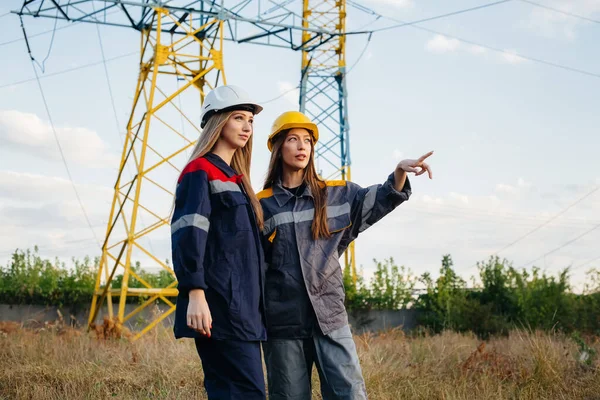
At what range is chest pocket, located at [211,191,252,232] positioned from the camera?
2715 millimetres

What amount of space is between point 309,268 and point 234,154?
0.66m

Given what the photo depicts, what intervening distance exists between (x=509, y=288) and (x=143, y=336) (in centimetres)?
765

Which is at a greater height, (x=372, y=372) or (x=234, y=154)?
(x=234, y=154)

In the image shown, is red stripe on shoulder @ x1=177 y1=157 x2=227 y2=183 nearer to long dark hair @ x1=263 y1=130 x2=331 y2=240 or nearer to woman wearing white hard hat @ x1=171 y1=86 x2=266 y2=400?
woman wearing white hard hat @ x1=171 y1=86 x2=266 y2=400

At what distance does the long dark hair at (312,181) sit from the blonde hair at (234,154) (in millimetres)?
264

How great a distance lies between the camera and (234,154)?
120 inches

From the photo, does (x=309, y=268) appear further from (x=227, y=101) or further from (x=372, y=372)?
(x=372, y=372)

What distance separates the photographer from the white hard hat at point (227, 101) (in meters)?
2.96

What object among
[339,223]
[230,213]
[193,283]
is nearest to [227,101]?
[230,213]

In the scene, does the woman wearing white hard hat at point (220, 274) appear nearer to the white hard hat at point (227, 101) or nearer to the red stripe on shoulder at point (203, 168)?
the red stripe on shoulder at point (203, 168)

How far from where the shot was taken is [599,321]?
1114cm

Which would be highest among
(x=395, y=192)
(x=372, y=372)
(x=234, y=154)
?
(x=234, y=154)

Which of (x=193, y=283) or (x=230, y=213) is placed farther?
(x=230, y=213)

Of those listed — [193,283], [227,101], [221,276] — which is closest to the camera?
[193,283]
